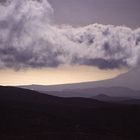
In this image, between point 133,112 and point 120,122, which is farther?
point 133,112

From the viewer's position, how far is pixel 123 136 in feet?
160

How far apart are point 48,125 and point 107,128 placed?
1089 cm

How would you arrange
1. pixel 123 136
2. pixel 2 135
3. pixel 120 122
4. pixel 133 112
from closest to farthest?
pixel 2 135, pixel 123 136, pixel 120 122, pixel 133 112

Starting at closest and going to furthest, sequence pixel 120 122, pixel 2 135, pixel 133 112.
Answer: pixel 2 135 < pixel 120 122 < pixel 133 112

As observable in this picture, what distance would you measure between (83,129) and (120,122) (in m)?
11.7

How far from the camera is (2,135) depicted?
1754 inches

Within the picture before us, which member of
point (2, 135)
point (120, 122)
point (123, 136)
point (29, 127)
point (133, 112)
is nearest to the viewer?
point (2, 135)

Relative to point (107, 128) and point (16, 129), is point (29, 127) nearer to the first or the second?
point (16, 129)

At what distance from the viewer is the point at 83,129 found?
5169 centimetres

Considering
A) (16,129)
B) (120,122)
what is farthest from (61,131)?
(120,122)

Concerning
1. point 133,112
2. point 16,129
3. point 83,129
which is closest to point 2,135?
point 16,129

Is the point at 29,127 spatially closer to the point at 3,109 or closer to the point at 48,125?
the point at 48,125

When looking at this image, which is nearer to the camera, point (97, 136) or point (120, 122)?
point (97, 136)

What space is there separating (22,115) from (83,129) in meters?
15.0
